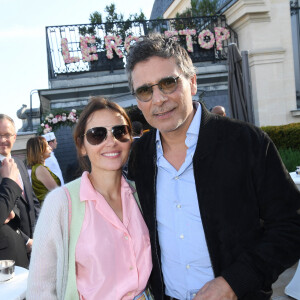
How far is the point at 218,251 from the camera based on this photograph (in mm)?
1643

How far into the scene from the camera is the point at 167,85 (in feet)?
5.89

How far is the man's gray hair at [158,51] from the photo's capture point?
5.93 ft

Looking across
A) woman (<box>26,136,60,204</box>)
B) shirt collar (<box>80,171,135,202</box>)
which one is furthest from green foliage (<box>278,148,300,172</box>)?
shirt collar (<box>80,171,135,202</box>)

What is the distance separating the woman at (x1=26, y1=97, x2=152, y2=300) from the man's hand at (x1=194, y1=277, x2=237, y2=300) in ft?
1.11

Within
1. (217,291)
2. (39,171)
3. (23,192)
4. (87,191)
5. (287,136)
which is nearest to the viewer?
(217,291)

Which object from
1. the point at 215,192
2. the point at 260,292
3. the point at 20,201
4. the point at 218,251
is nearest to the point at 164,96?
the point at 215,192

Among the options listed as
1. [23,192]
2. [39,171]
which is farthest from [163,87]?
[39,171]

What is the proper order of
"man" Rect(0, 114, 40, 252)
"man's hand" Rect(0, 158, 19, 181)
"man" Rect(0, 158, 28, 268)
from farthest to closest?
1. "man" Rect(0, 114, 40, 252)
2. "man's hand" Rect(0, 158, 19, 181)
3. "man" Rect(0, 158, 28, 268)

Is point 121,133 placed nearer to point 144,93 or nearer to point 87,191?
point 144,93

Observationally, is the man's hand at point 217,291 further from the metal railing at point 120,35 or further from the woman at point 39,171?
the metal railing at point 120,35

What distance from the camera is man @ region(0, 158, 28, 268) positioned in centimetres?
263

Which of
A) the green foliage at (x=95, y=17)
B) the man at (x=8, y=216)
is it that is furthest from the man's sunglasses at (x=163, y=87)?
the green foliage at (x=95, y=17)

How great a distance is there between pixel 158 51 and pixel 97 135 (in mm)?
574

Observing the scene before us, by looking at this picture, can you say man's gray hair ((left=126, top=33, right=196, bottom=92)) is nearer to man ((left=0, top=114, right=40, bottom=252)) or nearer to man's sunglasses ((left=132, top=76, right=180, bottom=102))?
man's sunglasses ((left=132, top=76, right=180, bottom=102))
